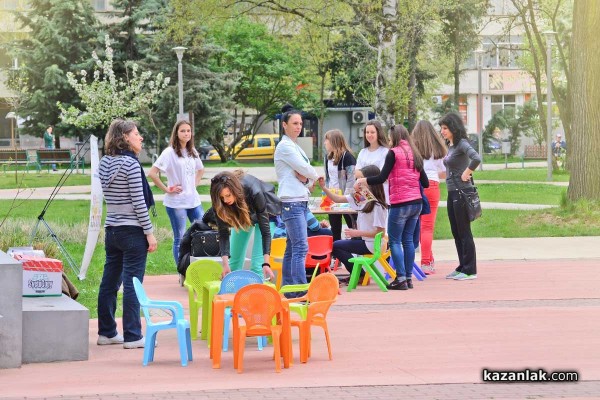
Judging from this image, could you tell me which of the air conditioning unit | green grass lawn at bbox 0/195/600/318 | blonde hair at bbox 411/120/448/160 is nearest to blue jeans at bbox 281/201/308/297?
green grass lawn at bbox 0/195/600/318

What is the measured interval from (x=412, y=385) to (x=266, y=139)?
2109 inches

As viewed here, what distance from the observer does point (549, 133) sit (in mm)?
39281

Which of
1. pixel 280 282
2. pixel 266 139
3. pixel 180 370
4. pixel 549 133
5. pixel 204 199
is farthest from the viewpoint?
pixel 266 139

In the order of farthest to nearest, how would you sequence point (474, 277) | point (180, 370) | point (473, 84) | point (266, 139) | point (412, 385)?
point (473, 84) → point (266, 139) → point (474, 277) → point (180, 370) → point (412, 385)

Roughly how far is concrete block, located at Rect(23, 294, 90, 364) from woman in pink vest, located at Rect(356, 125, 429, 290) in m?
4.80

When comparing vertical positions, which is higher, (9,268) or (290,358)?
(9,268)

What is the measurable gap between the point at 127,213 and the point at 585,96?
49.1 feet

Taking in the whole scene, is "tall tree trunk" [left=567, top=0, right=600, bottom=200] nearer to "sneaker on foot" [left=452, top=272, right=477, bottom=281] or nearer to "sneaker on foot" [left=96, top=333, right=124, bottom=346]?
"sneaker on foot" [left=452, top=272, right=477, bottom=281]

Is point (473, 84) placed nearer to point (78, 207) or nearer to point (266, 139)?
point (266, 139)

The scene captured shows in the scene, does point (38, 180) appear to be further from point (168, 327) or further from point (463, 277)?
point (168, 327)

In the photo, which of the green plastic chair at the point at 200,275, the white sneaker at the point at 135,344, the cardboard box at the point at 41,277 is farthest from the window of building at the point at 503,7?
the white sneaker at the point at 135,344

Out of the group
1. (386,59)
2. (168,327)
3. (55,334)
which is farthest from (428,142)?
(386,59)

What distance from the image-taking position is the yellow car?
60153 mm

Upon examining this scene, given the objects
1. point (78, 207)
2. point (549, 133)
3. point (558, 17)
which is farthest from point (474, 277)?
point (558, 17)
